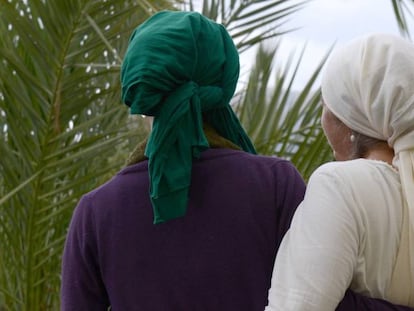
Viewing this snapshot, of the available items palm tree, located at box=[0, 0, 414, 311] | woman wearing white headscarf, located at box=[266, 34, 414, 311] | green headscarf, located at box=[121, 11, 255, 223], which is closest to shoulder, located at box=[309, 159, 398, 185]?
woman wearing white headscarf, located at box=[266, 34, 414, 311]

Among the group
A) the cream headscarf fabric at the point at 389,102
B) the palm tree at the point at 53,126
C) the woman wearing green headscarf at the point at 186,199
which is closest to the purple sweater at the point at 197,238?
the woman wearing green headscarf at the point at 186,199

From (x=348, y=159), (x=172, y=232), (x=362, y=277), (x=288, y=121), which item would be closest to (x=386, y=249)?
(x=362, y=277)

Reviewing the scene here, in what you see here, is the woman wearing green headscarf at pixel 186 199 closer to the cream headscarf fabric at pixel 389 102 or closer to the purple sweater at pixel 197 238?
the purple sweater at pixel 197 238

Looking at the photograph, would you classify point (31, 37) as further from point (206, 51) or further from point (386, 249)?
point (386, 249)

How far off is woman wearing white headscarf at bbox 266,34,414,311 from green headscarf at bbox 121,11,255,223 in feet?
0.60

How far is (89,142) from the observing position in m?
2.69

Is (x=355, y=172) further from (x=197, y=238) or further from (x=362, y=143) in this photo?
(x=197, y=238)

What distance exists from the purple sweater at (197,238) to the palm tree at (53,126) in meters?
0.98

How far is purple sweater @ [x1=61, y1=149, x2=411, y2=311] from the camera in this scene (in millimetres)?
1515

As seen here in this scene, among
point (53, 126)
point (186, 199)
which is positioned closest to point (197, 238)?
point (186, 199)

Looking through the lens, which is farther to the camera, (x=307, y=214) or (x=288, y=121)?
(x=288, y=121)

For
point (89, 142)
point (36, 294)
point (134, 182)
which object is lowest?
point (36, 294)

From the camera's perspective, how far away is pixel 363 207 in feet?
4.67

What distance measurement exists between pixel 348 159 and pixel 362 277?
0.20 metres
